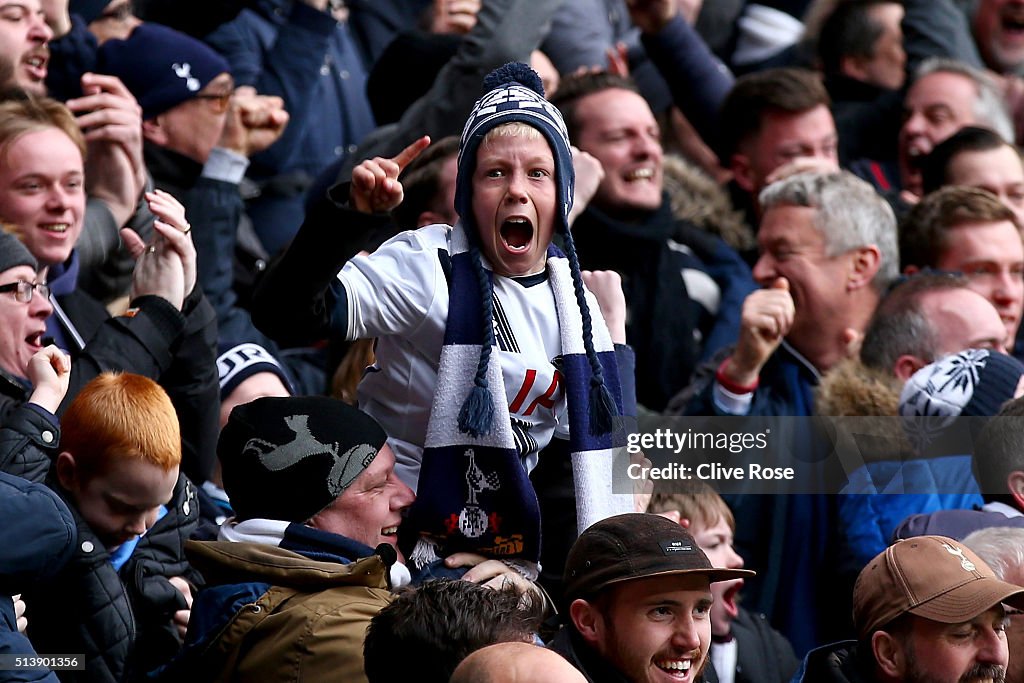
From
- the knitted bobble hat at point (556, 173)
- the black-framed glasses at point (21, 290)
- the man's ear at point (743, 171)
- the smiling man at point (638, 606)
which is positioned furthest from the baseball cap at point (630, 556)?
the man's ear at point (743, 171)

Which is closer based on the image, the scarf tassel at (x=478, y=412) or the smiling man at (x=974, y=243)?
the scarf tassel at (x=478, y=412)

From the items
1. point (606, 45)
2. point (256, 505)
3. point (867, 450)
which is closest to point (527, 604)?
point (256, 505)

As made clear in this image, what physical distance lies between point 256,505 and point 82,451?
22.0 inches

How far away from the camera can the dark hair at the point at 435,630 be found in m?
3.74

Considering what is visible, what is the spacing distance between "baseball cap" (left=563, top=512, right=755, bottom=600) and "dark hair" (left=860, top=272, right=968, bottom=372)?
2268mm

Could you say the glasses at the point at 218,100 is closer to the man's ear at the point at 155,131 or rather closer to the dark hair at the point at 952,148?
the man's ear at the point at 155,131

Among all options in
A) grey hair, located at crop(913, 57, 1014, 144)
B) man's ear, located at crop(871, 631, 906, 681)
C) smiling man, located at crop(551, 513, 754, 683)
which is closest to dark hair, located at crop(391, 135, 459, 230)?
smiling man, located at crop(551, 513, 754, 683)

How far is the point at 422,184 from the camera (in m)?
5.99

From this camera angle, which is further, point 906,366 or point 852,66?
point 852,66

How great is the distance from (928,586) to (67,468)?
228cm

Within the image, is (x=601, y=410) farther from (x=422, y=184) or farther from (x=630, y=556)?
(x=422, y=184)

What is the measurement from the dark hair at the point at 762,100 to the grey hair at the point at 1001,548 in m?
3.42

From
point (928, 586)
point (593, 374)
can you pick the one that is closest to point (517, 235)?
point (593, 374)

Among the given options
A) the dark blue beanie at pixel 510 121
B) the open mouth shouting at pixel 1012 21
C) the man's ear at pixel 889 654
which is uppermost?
the dark blue beanie at pixel 510 121
